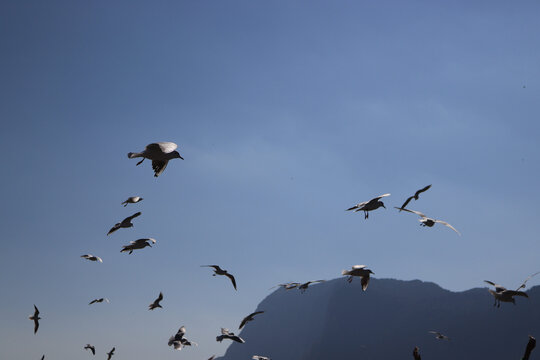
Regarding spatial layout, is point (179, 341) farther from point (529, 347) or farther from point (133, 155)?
point (529, 347)

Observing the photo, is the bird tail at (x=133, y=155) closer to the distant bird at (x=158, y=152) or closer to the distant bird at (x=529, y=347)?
the distant bird at (x=158, y=152)

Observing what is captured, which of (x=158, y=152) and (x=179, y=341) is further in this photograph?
(x=179, y=341)

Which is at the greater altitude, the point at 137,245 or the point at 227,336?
the point at 137,245

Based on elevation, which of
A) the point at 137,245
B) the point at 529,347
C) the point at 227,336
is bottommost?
the point at 529,347

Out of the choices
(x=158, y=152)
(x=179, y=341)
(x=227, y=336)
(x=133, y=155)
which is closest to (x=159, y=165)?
(x=158, y=152)

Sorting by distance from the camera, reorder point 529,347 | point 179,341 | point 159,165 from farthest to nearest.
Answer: point 179,341
point 159,165
point 529,347

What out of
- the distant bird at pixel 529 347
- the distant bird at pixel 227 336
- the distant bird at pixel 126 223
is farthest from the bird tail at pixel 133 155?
the distant bird at pixel 529 347

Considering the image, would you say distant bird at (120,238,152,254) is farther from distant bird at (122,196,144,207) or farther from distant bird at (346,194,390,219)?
distant bird at (346,194,390,219)

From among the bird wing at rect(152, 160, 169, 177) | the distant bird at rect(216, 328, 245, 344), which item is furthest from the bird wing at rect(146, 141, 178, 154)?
the distant bird at rect(216, 328, 245, 344)

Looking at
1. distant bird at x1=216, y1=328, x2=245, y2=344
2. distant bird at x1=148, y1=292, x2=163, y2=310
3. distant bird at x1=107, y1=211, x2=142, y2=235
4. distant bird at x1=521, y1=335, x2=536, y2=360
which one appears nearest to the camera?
distant bird at x1=521, y1=335, x2=536, y2=360

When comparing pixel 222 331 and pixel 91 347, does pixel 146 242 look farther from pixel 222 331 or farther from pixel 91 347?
pixel 91 347

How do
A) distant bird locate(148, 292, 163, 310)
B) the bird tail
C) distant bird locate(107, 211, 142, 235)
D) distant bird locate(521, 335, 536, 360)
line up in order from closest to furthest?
distant bird locate(521, 335, 536, 360), the bird tail, distant bird locate(107, 211, 142, 235), distant bird locate(148, 292, 163, 310)

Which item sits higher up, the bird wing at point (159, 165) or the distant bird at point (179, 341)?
the bird wing at point (159, 165)

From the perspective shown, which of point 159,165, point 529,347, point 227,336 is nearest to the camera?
point 529,347
